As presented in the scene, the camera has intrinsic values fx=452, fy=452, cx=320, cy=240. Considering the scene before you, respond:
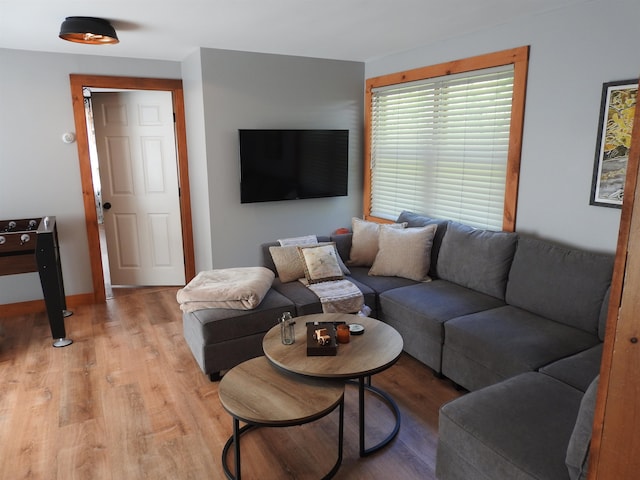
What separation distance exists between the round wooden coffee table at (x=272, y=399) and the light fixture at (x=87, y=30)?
2349mm

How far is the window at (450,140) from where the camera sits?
132 inches

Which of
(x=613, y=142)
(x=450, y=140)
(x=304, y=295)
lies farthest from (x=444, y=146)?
(x=304, y=295)

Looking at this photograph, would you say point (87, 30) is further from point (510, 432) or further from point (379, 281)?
point (510, 432)

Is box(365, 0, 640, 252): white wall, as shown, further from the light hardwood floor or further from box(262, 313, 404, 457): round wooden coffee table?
box(262, 313, 404, 457): round wooden coffee table

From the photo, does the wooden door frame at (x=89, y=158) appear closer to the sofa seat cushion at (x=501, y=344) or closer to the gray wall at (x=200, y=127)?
the gray wall at (x=200, y=127)

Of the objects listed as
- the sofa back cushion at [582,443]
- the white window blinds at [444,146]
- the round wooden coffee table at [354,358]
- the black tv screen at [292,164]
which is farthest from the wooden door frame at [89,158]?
the sofa back cushion at [582,443]

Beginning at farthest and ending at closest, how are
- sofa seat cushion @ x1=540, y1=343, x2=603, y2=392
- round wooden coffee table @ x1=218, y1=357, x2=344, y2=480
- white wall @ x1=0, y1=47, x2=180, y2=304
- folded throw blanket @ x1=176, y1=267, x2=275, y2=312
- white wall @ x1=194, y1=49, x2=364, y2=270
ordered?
white wall @ x1=194, y1=49, x2=364, y2=270 < white wall @ x1=0, y1=47, x2=180, y2=304 < folded throw blanket @ x1=176, y1=267, x2=275, y2=312 < sofa seat cushion @ x1=540, y1=343, x2=603, y2=392 < round wooden coffee table @ x1=218, y1=357, x2=344, y2=480

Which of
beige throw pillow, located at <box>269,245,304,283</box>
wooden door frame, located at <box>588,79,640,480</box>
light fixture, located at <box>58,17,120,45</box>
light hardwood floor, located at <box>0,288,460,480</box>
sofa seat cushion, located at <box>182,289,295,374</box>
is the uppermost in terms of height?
light fixture, located at <box>58,17,120,45</box>

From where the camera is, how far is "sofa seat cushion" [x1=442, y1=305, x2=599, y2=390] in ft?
7.82

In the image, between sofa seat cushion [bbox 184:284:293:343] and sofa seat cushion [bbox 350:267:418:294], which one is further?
sofa seat cushion [bbox 350:267:418:294]

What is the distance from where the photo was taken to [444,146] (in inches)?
155

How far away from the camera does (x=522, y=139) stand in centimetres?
324

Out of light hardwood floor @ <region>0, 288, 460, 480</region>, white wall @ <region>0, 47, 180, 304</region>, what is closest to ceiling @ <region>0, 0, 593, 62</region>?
white wall @ <region>0, 47, 180, 304</region>

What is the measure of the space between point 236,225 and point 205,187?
0.45 meters
